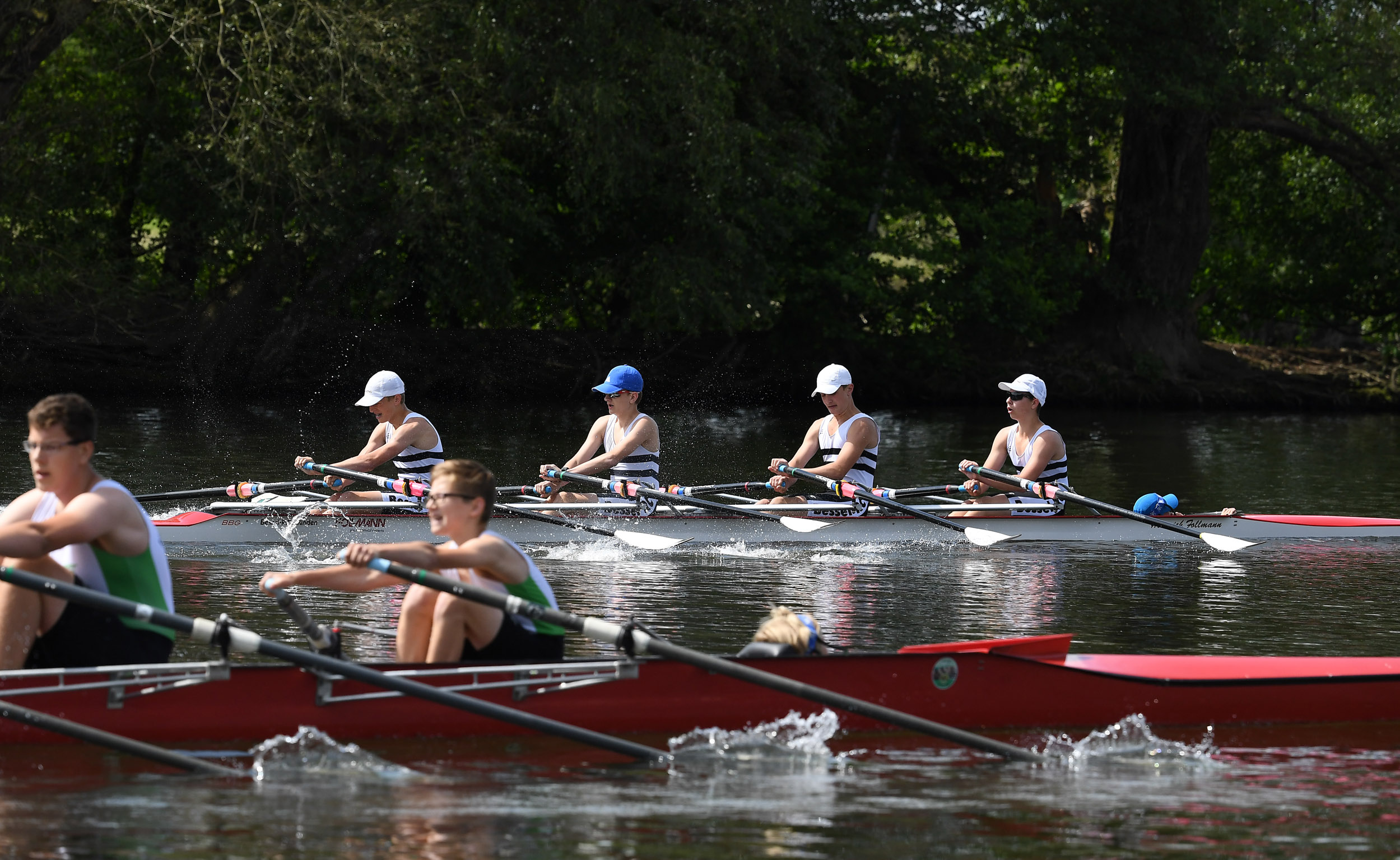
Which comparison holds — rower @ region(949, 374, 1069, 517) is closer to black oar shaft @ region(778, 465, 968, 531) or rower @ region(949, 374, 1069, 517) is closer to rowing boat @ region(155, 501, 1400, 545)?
rowing boat @ region(155, 501, 1400, 545)

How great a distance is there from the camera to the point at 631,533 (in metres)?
13.7

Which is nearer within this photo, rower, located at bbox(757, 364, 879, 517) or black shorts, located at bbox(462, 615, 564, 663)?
black shorts, located at bbox(462, 615, 564, 663)

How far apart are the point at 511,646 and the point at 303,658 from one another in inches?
37.6

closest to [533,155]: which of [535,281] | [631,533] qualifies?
[535,281]

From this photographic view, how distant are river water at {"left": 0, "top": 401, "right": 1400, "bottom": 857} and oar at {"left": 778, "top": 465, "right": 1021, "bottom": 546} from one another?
0.18 meters

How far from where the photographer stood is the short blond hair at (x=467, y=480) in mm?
6879

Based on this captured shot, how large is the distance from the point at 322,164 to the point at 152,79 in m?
3.86

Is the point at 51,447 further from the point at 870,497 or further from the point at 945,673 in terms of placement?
the point at 870,497

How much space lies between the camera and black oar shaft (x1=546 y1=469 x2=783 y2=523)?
1338cm

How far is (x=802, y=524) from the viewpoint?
45.9ft

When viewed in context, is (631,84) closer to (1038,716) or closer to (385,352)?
(385,352)

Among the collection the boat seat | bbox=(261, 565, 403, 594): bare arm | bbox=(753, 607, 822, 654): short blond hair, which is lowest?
the boat seat

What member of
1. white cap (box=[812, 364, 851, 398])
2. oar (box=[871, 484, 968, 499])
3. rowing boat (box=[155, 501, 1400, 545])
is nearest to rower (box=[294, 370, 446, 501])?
rowing boat (box=[155, 501, 1400, 545])

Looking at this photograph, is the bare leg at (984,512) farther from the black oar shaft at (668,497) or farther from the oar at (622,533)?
the oar at (622,533)
